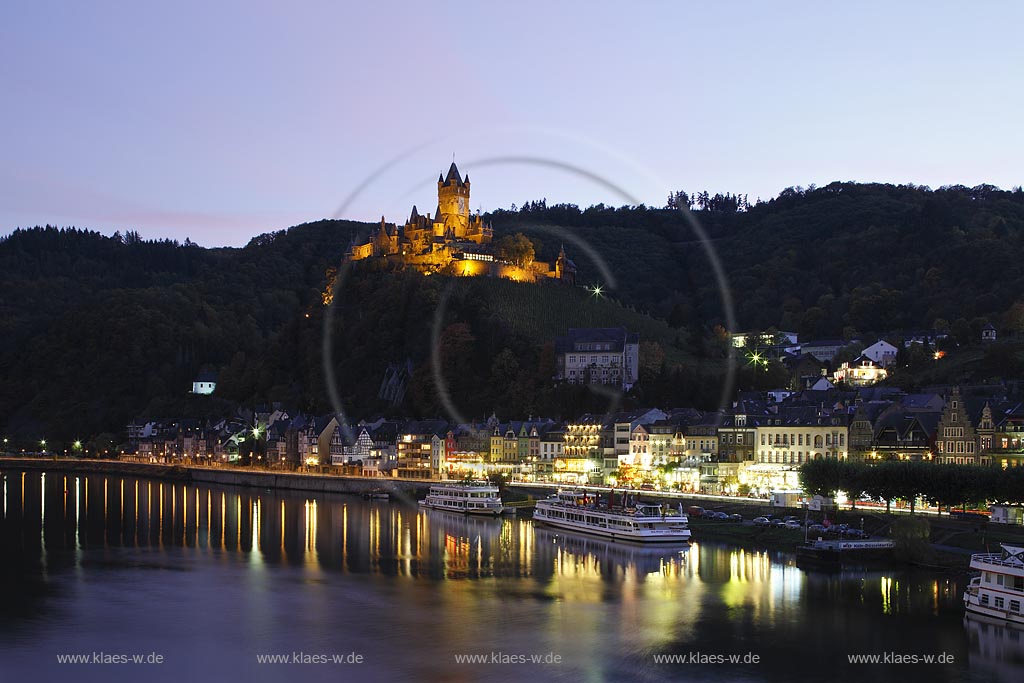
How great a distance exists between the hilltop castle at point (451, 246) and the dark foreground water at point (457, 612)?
188ft

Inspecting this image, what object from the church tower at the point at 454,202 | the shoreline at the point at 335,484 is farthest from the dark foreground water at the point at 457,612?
the church tower at the point at 454,202

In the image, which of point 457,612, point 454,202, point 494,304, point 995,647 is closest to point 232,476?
point 494,304

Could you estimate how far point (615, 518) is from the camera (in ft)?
174

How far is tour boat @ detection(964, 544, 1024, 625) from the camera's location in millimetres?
33719

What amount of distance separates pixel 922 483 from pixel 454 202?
266ft

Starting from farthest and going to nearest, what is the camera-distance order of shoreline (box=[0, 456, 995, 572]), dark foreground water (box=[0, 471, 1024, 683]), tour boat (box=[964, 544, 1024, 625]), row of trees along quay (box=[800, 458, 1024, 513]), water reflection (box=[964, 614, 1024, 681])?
row of trees along quay (box=[800, 458, 1024, 513]), shoreline (box=[0, 456, 995, 572]), tour boat (box=[964, 544, 1024, 625]), dark foreground water (box=[0, 471, 1024, 683]), water reflection (box=[964, 614, 1024, 681])

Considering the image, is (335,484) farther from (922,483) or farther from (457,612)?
(457,612)

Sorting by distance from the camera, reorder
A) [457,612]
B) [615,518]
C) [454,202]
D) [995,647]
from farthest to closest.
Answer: [454,202]
[615,518]
[457,612]
[995,647]

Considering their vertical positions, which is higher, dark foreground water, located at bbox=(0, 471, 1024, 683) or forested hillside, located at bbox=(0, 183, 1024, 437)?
forested hillside, located at bbox=(0, 183, 1024, 437)

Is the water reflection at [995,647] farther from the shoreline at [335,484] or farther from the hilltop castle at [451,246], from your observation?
the hilltop castle at [451,246]

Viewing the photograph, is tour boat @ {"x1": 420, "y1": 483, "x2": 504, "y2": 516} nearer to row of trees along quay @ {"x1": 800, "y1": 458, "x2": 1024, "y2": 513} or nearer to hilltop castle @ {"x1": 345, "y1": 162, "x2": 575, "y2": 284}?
row of trees along quay @ {"x1": 800, "y1": 458, "x2": 1024, "y2": 513}

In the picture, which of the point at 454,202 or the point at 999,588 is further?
the point at 454,202

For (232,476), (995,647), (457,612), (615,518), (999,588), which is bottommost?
(995,647)

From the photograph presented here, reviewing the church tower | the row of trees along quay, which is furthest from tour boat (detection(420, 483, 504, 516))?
the church tower
